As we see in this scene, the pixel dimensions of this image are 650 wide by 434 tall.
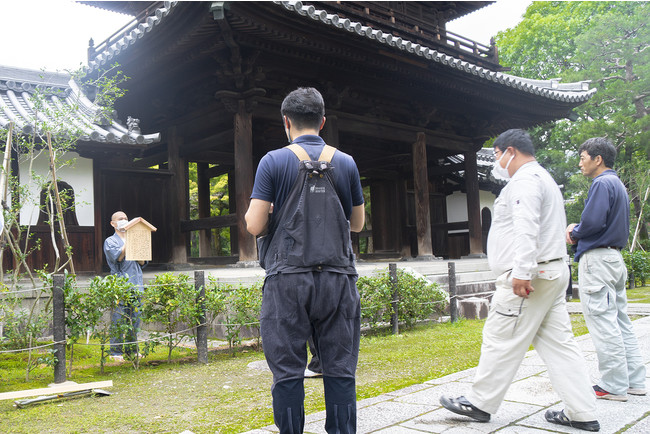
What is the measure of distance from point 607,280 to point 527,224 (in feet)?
3.79

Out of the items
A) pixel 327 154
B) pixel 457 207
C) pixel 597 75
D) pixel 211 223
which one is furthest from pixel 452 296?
pixel 597 75

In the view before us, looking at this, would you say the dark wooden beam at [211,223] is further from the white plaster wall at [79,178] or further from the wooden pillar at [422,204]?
the wooden pillar at [422,204]

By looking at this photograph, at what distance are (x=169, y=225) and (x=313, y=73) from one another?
4093 millimetres

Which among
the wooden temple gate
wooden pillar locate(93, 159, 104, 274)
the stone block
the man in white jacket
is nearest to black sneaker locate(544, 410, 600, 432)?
the man in white jacket

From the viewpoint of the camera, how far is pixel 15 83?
933 cm

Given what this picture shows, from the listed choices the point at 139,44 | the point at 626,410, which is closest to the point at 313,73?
the point at 139,44

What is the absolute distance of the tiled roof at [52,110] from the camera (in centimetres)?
761

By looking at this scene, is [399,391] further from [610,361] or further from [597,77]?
[597,77]

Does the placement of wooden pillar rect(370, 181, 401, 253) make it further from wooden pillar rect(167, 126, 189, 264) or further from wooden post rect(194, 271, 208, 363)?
wooden post rect(194, 271, 208, 363)

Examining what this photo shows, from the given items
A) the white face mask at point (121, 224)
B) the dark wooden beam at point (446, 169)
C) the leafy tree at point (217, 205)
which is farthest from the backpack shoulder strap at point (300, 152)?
the leafy tree at point (217, 205)

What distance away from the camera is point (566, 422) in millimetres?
3133

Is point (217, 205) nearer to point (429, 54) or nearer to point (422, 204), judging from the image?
point (422, 204)

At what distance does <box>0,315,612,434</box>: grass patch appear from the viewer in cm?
365

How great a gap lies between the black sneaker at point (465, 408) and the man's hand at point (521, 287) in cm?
75
